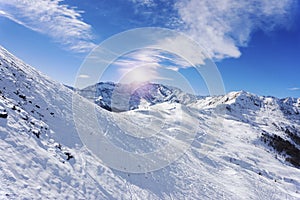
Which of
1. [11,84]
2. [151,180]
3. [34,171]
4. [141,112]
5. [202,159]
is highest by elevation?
[141,112]

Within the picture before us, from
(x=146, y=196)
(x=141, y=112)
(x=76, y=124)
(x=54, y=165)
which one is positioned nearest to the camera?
(x=54, y=165)

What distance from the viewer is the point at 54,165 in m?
12.0

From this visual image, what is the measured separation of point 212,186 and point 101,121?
11.8m

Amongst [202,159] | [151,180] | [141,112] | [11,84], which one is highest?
[141,112]

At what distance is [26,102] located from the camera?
16.8m

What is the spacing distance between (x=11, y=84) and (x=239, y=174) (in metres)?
24.9

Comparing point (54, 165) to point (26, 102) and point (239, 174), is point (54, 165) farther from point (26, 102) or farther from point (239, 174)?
point (239, 174)

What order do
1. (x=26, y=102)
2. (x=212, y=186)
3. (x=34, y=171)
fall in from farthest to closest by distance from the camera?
(x=212, y=186), (x=26, y=102), (x=34, y=171)

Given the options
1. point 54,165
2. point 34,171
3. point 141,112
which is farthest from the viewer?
point 141,112

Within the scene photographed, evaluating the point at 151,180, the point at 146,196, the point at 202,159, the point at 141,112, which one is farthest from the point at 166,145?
the point at 141,112

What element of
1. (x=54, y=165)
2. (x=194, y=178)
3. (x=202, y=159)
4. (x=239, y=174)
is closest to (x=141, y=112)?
(x=202, y=159)

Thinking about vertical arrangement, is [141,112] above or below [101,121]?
above

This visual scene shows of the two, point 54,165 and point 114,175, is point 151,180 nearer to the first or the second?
point 114,175

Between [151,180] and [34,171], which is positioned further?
[151,180]
